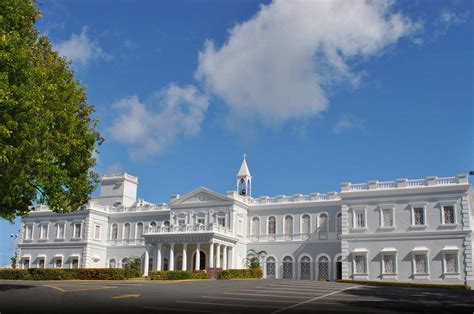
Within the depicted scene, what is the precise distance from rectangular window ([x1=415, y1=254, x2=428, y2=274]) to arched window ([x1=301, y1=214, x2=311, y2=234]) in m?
11.3

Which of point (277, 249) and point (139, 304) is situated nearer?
point (139, 304)

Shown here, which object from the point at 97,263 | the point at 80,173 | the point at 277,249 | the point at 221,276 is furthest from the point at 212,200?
the point at 80,173

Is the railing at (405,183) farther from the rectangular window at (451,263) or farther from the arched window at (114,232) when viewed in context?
the arched window at (114,232)

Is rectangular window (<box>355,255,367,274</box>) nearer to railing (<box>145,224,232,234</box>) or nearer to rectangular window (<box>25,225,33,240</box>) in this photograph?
railing (<box>145,224,232,234</box>)

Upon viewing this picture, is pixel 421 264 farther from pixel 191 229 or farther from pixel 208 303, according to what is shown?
pixel 208 303

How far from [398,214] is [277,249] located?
12832 mm

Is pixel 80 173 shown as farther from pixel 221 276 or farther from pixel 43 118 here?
pixel 221 276

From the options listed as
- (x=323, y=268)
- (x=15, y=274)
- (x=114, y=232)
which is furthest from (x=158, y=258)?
(x=323, y=268)

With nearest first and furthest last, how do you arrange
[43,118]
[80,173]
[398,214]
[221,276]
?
1. [43,118]
2. [80,173]
3. [221,276]
4. [398,214]

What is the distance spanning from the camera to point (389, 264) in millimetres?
46750

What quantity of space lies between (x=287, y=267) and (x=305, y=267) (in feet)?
6.21

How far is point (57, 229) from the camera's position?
209 feet

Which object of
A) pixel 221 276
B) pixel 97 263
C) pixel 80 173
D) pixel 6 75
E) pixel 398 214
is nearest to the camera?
pixel 6 75

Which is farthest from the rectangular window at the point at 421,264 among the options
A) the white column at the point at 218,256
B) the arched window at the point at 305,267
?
the white column at the point at 218,256
